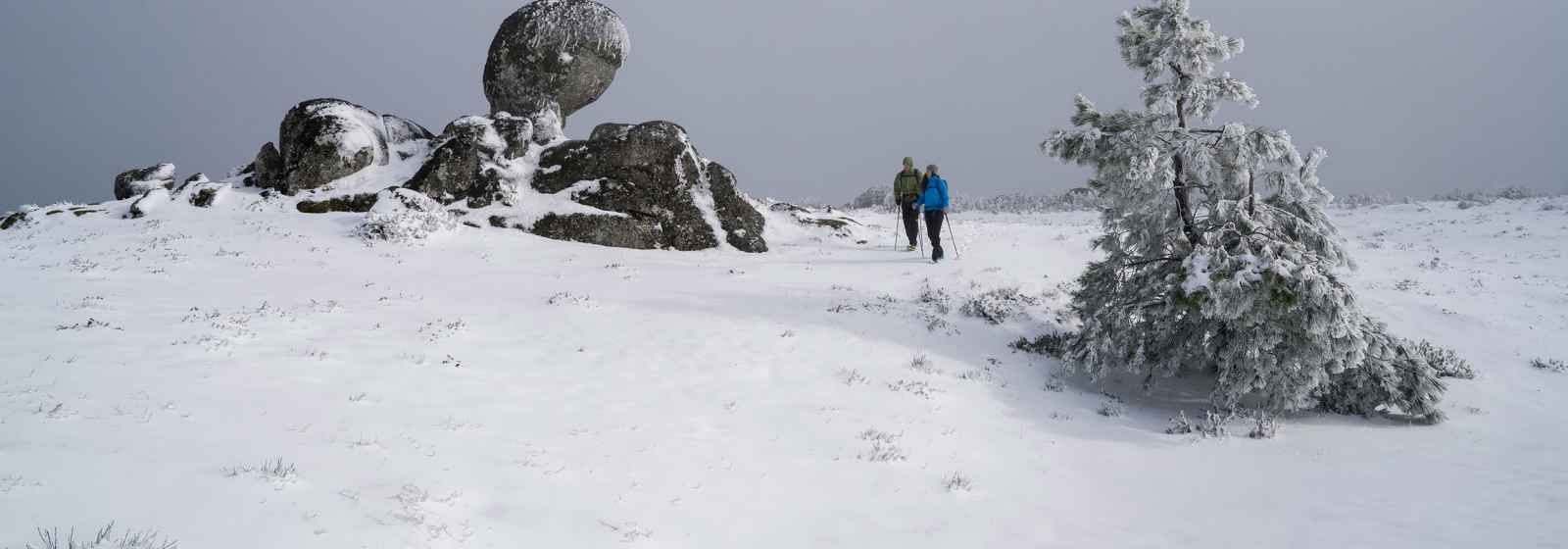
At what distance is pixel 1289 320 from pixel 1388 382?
1596mm

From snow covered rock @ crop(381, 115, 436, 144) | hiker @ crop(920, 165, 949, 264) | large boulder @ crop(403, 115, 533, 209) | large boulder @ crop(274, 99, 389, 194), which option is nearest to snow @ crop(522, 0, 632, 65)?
large boulder @ crop(403, 115, 533, 209)

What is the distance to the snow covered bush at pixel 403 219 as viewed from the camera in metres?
16.3

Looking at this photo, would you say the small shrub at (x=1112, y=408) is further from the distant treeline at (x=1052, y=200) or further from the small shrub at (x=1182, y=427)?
the distant treeline at (x=1052, y=200)

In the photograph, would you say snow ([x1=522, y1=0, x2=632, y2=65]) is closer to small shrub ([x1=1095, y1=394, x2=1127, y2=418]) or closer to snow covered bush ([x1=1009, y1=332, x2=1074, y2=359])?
snow covered bush ([x1=1009, y1=332, x2=1074, y2=359])

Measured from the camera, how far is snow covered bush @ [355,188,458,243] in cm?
1634

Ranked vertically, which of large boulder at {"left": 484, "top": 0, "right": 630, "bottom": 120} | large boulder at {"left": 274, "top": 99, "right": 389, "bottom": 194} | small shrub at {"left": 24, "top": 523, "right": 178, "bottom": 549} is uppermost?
large boulder at {"left": 484, "top": 0, "right": 630, "bottom": 120}

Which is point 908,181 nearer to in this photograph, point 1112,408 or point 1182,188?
point 1182,188

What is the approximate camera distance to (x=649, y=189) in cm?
1991

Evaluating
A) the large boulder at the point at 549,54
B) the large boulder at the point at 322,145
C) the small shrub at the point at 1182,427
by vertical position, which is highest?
the large boulder at the point at 549,54

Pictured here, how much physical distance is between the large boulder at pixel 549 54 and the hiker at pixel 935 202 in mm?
11378

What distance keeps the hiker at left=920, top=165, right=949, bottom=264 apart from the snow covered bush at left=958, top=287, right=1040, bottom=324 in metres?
2.72

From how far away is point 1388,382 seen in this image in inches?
367

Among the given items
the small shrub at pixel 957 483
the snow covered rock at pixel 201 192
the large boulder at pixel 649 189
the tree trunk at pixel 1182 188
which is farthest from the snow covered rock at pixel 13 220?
the tree trunk at pixel 1182 188

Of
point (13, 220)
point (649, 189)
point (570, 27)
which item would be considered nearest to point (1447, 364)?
point (649, 189)
